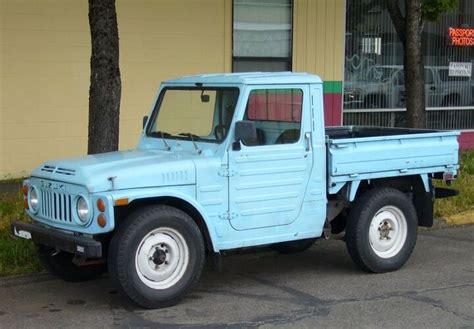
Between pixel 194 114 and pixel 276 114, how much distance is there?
73 centimetres

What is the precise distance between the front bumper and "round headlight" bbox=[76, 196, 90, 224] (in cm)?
15

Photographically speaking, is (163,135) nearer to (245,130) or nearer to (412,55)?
(245,130)

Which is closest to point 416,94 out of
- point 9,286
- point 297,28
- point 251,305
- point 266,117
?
point 297,28

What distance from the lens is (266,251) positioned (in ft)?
25.2

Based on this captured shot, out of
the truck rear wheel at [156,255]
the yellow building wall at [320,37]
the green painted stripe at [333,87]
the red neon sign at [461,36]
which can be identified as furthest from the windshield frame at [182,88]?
the red neon sign at [461,36]

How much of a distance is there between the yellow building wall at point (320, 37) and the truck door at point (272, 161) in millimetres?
7020

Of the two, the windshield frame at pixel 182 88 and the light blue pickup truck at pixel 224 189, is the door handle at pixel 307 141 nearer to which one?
the light blue pickup truck at pixel 224 189

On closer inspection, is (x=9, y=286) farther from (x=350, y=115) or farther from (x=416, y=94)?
(x=350, y=115)

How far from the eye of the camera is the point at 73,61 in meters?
11.3

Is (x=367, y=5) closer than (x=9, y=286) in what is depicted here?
No

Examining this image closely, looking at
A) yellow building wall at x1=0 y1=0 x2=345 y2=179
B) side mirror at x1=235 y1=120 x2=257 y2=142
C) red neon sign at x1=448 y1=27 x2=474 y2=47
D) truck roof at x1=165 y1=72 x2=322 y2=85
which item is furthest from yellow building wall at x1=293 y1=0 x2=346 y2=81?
side mirror at x1=235 y1=120 x2=257 y2=142

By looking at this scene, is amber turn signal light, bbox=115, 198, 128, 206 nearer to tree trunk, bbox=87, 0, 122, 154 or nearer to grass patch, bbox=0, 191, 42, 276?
grass patch, bbox=0, 191, 42, 276

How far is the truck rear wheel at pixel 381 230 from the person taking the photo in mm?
6605

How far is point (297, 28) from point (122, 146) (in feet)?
12.6
